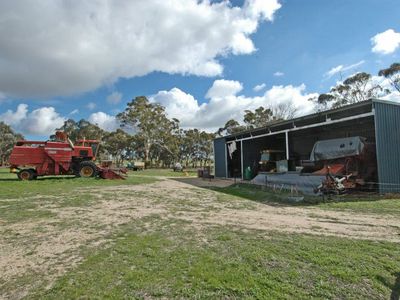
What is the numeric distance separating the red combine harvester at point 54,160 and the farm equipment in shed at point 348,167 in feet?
40.6

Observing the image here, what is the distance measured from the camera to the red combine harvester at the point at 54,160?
15.6 m

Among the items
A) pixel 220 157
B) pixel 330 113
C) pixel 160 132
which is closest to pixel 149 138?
pixel 160 132

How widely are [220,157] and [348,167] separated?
1383cm

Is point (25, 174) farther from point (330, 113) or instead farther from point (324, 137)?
point (324, 137)

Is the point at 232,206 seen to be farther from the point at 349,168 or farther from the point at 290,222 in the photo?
the point at 349,168

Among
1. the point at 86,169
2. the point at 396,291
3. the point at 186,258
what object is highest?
the point at 86,169

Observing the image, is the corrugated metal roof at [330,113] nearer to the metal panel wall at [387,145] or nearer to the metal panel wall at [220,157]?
the metal panel wall at [387,145]

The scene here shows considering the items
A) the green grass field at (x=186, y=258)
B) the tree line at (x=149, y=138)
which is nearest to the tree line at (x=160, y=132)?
the tree line at (x=149, y=138)

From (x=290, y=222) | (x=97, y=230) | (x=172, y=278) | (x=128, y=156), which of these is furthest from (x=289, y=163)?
(x=128, y=156)

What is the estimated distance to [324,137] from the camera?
68.0 feet

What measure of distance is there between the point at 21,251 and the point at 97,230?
1.42m

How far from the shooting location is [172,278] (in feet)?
11.0

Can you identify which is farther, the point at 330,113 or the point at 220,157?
the point at 220,157

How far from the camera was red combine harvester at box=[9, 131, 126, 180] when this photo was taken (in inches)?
613
